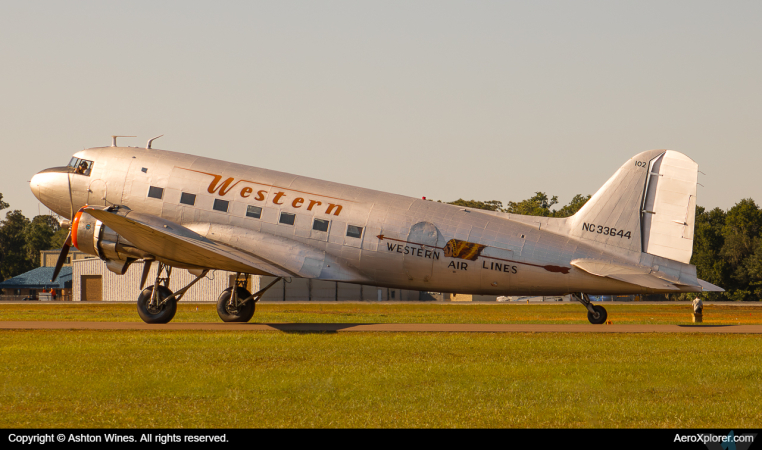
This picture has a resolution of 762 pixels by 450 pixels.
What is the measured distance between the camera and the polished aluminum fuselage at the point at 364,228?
24859 mm

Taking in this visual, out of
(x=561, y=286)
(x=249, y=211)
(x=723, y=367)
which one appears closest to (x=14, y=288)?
(x=249, y=211)

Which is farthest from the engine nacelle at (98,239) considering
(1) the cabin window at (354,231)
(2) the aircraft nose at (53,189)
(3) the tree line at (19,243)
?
(3) the tree line at (19,243)

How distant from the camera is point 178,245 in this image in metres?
24.1

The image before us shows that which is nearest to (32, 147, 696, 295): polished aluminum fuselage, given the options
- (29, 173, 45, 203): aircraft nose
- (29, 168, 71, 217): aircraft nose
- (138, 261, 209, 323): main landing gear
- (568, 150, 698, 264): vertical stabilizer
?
(568, 150, 698, 264): vertical stabilizer

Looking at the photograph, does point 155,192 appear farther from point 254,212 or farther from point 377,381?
point 377,381

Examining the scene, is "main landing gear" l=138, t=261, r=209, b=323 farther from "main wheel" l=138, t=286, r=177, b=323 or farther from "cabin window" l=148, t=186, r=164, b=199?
"cabin window" l=148, t=186, r=164, b=199

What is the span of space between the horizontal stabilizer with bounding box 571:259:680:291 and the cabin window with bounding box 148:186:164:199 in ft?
50.0

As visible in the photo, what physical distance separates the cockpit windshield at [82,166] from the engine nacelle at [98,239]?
129 inches

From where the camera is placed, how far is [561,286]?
24.7 metres

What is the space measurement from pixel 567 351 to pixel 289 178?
12586mm

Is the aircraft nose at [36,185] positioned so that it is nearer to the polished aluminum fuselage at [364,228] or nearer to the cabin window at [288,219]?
the polished aluminum fuselage at [364,228]

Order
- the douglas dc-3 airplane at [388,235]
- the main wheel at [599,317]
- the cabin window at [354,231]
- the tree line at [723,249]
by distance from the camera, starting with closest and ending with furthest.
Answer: the douglas dc-3 airplane at [388,235], the cabin window at [354,231], the main wheel at [599,317], the tree line at [723,249]
